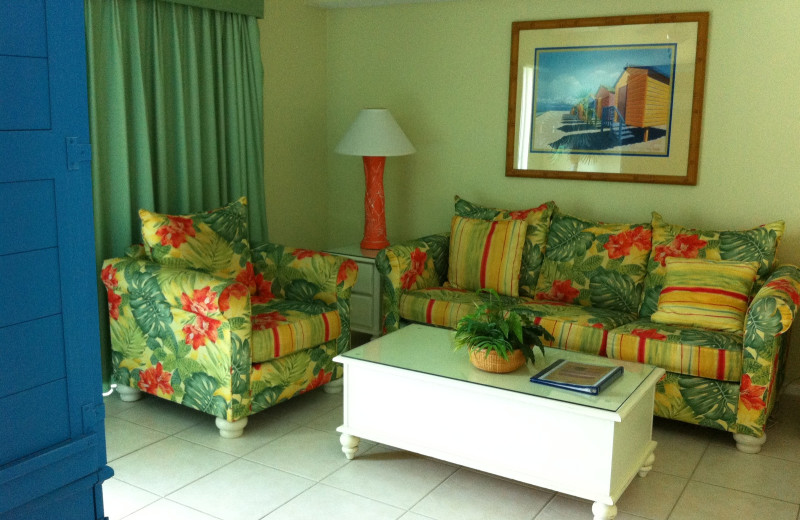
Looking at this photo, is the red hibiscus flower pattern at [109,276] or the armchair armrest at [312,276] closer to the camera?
the red hibiscus flower pattern at [109,276]

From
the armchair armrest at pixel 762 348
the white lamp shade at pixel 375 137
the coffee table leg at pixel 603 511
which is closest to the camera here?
the coffee table leg at pixel 603 511

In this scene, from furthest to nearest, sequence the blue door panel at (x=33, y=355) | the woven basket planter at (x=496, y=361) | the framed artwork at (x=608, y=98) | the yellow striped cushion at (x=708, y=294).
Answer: the framed artwork at (x=608, y=98) → the yellow striped cushion at (x=708, y=294) → the woven basket planter at (x=496, y=361) → the blue door panel at (x=33, y=355)

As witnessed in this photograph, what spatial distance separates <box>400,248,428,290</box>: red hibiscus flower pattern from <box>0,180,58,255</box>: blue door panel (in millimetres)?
2341

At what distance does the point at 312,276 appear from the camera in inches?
156

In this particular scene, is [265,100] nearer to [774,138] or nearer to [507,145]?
[507,145]

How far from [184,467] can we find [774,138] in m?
3.23

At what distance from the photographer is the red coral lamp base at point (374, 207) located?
15.5ft

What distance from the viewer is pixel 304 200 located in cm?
523

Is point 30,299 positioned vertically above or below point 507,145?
below

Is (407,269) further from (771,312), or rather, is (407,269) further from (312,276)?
(771,312)

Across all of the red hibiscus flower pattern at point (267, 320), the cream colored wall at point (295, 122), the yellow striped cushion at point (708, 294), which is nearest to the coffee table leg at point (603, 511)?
the yellow striped cushion at point (708, 294)

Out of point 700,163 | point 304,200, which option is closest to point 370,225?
point 304,200

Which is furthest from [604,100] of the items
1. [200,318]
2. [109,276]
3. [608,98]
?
[109,276]

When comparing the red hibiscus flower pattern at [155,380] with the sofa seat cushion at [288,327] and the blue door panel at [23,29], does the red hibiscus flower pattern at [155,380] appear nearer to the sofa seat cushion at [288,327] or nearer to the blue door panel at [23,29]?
the sofa seat cushion at [288,327]
